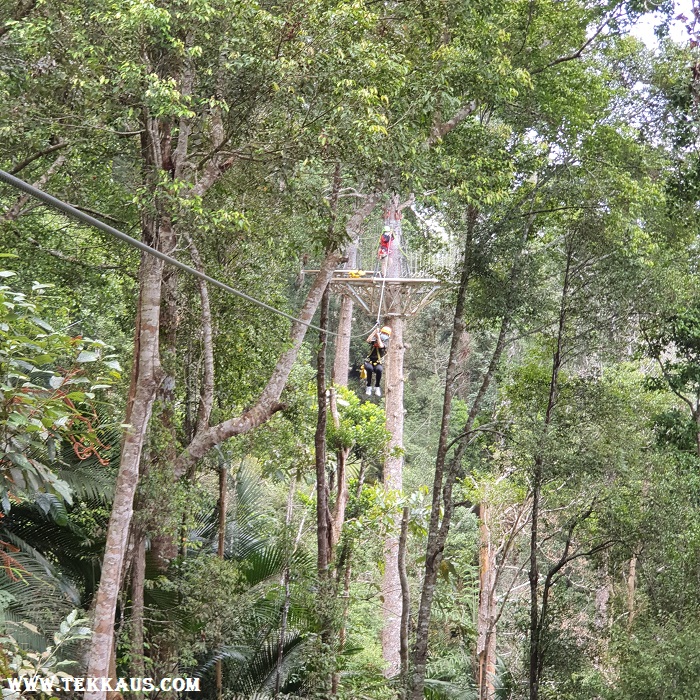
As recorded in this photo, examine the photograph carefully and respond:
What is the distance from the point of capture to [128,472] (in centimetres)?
570

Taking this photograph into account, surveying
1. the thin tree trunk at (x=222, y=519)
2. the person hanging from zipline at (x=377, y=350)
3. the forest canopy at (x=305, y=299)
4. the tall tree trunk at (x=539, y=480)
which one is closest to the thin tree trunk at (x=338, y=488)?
the forest canopy at (x=305, y=299)

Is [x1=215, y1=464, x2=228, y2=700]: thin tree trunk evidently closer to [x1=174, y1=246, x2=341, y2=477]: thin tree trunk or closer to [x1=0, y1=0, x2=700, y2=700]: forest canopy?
[x1=0, y1=0, x2=700, y2=700]: forest canopy

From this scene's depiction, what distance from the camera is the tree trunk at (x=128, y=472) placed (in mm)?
5367

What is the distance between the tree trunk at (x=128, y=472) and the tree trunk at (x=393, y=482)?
22.0 ft

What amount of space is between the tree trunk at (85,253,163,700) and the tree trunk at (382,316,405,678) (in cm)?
672

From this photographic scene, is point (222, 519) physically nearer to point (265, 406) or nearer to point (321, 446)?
point (321, 446)

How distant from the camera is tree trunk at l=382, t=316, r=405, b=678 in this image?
1327 cm

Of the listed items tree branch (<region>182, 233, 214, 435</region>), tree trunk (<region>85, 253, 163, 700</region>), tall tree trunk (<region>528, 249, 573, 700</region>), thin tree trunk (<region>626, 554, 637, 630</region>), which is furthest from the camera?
thin tree trunk (<region>626, 554, 637, 630</region>)

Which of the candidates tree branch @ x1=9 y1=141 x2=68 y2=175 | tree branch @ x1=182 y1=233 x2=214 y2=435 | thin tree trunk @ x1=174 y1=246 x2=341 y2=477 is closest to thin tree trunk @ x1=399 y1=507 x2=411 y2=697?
thin tree trunk @ x1=174 y1=246 x2=341 y2=477

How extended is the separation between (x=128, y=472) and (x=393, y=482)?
8.39 meters

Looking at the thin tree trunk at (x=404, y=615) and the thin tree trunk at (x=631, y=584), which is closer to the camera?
the thin tree trunk at (x=404, y=615)

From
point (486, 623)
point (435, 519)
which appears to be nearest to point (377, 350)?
point (486, 623)

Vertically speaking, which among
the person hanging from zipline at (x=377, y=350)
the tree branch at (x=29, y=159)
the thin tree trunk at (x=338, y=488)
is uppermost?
the person hanging from zipline at (x=377, y=350)

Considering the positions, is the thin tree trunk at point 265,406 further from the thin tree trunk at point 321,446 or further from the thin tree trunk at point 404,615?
the thin tree trunk at point 404,615
